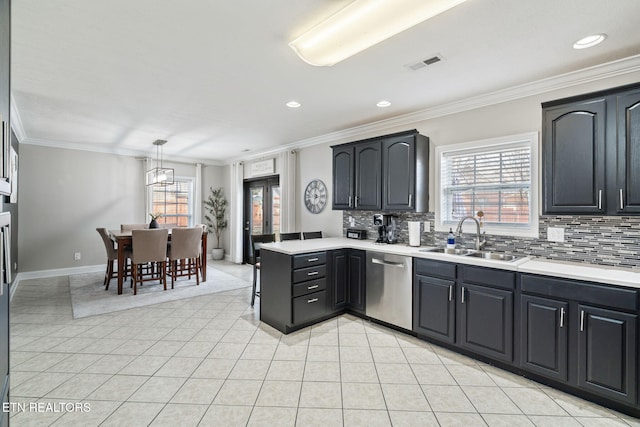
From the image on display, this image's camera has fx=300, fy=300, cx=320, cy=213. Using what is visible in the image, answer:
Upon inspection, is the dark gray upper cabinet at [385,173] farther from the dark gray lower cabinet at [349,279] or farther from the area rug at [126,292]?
the area rug at [126,292]

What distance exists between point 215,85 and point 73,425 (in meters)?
2.89

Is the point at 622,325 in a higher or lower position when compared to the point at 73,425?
higher

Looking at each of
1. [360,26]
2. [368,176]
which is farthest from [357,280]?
[360,26]

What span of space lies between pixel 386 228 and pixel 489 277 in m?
1.51

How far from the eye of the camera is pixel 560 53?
2342 mm

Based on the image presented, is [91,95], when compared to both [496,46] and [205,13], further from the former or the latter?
[496,46]

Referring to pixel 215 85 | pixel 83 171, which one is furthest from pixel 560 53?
pixel 83 171

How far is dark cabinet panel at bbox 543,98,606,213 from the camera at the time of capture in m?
2.30

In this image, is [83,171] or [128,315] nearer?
[128,315]

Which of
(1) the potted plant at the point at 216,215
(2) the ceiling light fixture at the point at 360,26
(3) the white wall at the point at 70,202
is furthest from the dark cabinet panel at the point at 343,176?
(3) the white wall at the point at 70,202

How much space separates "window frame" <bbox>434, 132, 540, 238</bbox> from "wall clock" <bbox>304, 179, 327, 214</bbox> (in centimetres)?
196

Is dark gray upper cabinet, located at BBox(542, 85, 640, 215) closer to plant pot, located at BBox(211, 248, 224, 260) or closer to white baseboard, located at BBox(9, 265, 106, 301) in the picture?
plant pot, located at BBox(211, 248, 224, 260)

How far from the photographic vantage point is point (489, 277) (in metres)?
2.58

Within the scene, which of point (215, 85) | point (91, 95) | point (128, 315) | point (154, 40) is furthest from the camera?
point (128, 315)
